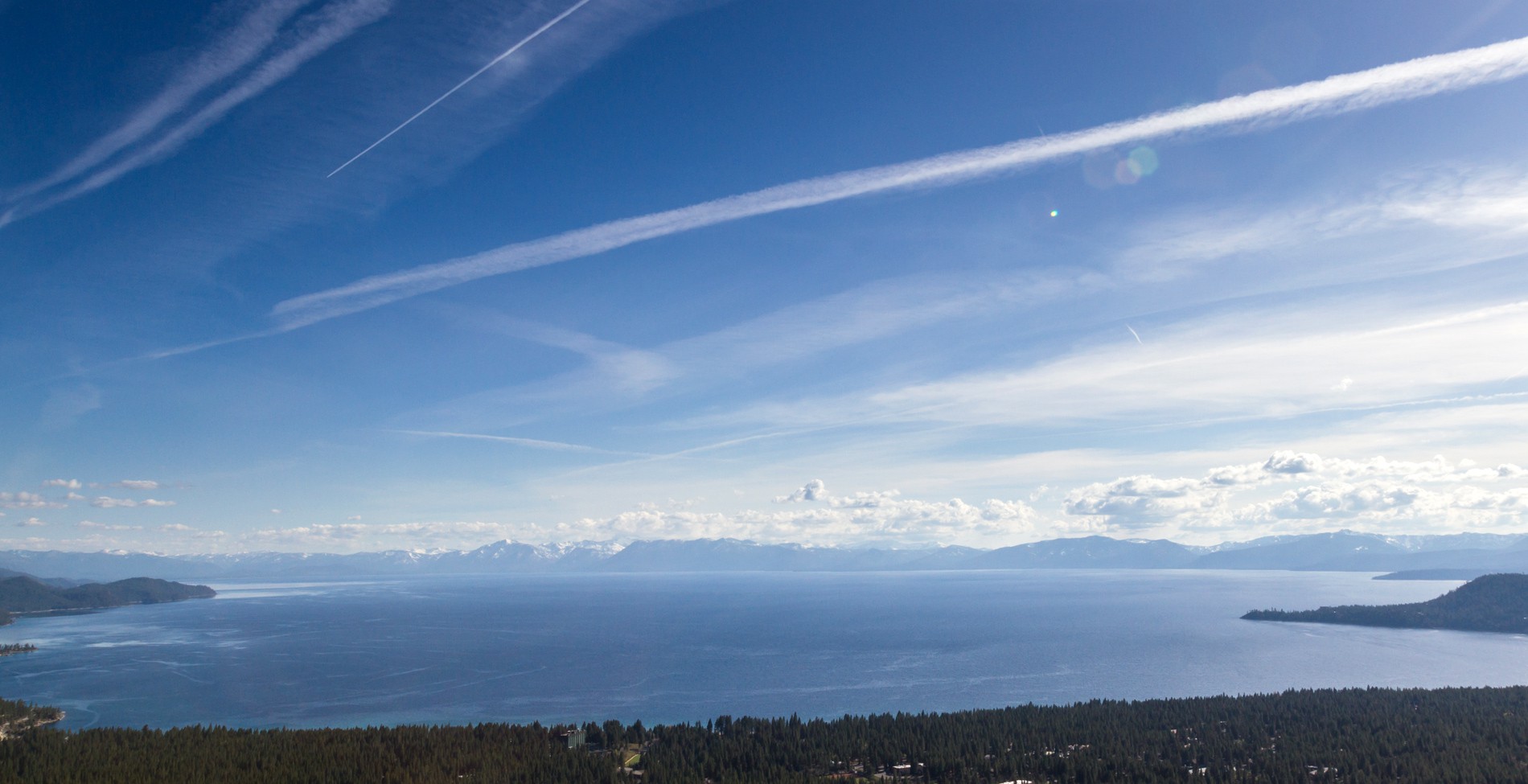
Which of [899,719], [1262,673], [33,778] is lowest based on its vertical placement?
[1262,673]

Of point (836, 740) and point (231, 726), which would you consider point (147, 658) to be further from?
point (836, 740)

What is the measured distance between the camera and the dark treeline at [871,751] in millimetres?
82375

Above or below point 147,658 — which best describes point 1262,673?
below

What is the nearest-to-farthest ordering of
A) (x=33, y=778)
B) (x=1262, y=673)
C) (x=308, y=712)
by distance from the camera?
(x=33, y=778), (x=308, y=712), (x=1262, y=673)

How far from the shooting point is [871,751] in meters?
94.8

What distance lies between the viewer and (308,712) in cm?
13362

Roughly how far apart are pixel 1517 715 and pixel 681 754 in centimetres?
11728

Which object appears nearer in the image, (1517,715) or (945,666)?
(1517,715)

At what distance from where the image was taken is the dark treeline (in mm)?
82375

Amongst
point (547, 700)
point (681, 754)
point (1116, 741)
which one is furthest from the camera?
point (547, 700)

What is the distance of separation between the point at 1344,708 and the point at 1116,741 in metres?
48.9

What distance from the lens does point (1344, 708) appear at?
391 ft

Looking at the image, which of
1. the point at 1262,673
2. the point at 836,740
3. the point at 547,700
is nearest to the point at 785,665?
the point at 547,700

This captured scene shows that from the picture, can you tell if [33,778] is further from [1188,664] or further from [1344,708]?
[1188,664]
